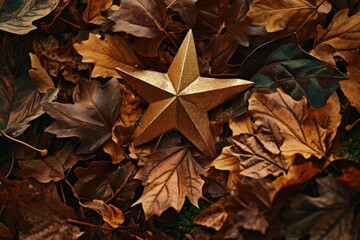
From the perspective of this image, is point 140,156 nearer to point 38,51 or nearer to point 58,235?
point 58,235

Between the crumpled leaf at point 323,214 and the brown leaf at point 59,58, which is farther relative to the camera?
the brown leaf at point 59,58

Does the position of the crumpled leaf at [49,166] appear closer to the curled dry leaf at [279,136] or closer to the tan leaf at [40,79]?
the tan leaf at [40,79]

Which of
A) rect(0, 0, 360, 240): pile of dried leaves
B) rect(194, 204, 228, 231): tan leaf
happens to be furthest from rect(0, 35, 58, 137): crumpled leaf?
rect(194, 204, 228, 231): tan leaf

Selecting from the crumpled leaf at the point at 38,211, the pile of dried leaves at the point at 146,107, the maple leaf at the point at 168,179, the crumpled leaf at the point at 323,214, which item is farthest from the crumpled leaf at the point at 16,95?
the crumpled leaf at the point at 323,214

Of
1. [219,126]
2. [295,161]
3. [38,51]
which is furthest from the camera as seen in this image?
[38,51]

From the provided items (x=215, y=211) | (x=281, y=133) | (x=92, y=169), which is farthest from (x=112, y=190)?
(x=281, y=133)

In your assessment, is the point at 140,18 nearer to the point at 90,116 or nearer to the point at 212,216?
the point at 90,116
